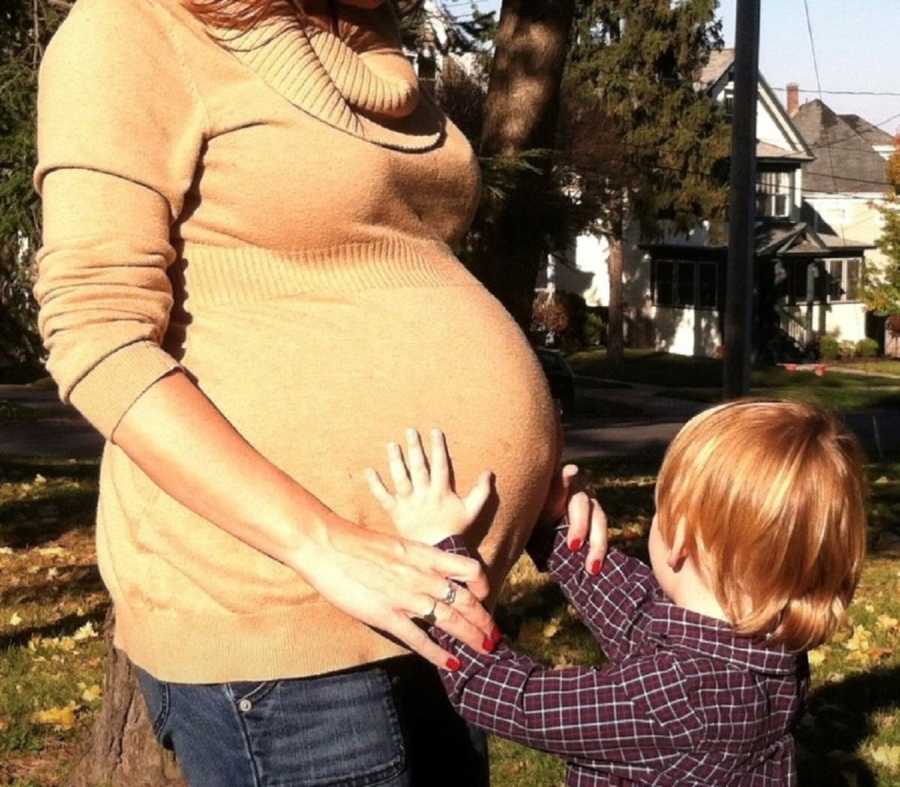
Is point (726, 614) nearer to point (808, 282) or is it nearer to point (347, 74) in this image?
point (347, 74)

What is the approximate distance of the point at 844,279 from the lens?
43.2m

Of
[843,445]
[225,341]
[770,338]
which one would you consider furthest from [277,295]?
[770,338]

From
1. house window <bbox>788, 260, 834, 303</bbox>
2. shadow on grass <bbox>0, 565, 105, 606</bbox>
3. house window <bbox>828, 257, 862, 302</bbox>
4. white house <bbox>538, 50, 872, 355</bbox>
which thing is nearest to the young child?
shadow on grass <bbox>0, 565, 105, 606</bbox>

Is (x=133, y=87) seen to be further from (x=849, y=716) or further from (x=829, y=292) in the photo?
(x=829, y=292)

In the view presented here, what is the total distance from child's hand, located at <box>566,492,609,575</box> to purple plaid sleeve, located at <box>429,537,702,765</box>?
209 mm

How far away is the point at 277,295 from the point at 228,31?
13.1 inches

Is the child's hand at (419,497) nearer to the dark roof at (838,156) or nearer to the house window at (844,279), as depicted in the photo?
the house window at (844,279)

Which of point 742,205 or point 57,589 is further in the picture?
point 742,205

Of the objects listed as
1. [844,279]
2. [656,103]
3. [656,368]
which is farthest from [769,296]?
[656,103]

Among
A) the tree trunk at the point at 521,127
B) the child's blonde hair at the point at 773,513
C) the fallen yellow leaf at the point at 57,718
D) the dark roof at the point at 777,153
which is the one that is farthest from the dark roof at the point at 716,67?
the child's blonde hair at the point at 773,513

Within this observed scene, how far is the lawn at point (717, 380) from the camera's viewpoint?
28.0 m

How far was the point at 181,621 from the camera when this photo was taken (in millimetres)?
1769

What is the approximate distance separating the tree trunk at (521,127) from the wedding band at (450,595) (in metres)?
4.22

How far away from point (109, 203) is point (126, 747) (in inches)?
112
